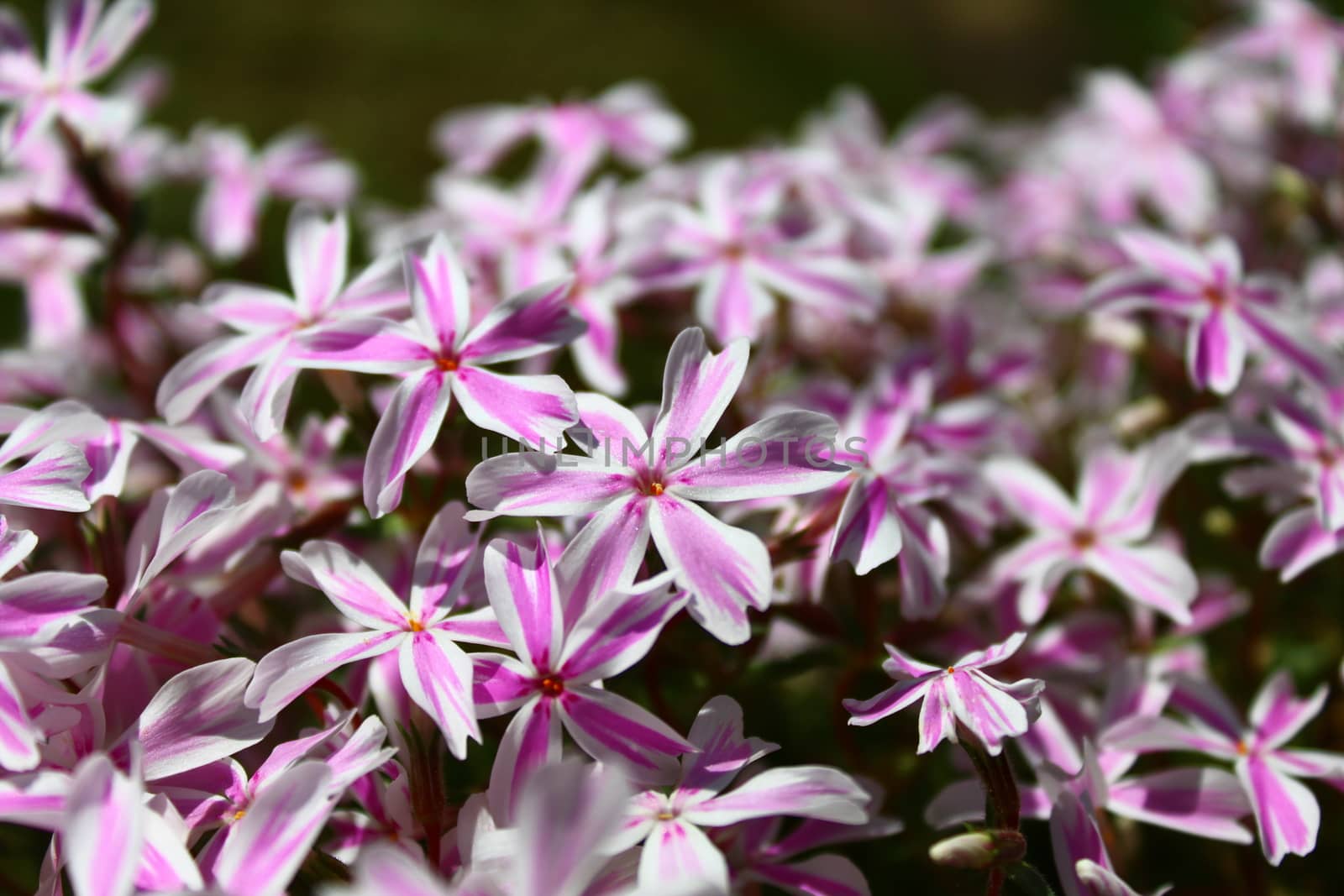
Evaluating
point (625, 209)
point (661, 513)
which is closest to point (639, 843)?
point (661, 513)

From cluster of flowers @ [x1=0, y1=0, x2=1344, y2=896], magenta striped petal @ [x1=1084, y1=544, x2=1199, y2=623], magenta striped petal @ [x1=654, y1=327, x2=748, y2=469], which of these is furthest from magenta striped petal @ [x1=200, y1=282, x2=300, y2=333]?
magenta striped petal @ [x1=1084, y1=544, x2=1199, y2=623]

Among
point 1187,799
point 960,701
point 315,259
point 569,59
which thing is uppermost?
point 315,259

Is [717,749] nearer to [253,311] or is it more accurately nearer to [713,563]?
[713,563]

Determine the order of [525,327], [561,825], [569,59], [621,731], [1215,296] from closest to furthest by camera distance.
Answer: [561,825] < [621,731] < [525,327] < [1215,296] < [569,59]

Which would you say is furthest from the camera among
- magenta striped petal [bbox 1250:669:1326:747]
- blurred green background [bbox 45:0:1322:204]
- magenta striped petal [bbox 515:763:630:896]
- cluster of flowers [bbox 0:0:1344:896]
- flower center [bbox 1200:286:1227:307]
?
blurred green background [bbox 45:0:1322:204]

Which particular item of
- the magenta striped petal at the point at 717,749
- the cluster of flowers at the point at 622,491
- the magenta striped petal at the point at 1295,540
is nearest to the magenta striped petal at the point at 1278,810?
the cluster of flowers at the point at 622,491

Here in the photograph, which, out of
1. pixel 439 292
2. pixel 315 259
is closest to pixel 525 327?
pixel 439 292

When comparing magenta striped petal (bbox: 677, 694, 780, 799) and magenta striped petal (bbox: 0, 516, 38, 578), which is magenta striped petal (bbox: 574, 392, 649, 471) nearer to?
magenta striped petal (bbox: 677, 694, 780, 799)
